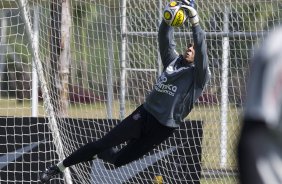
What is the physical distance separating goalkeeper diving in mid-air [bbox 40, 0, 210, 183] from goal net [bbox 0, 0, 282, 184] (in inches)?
51.4

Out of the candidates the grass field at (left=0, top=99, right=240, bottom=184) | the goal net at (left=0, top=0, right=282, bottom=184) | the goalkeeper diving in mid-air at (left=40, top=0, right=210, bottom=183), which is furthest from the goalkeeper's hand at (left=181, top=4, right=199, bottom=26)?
the grass field at (left=0, top=99, right=240, bottom=184)

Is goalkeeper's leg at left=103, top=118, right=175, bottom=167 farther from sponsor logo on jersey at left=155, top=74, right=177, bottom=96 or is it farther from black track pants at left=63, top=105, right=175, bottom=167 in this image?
sponsor logo on jersey at left=155, top=74, right=177, bottom=96

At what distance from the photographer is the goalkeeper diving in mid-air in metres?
6.23

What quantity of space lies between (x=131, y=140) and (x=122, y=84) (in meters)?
2.05

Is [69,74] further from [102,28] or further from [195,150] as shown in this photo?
[195,150]

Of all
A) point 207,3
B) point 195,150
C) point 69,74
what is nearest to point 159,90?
point 195,150

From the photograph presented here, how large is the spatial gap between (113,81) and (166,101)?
8.32ft

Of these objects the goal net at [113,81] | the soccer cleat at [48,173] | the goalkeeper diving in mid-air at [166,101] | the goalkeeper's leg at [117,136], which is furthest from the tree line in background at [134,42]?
the goalkeeper diving in mid-air at [166,101]

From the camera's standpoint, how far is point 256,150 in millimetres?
1314

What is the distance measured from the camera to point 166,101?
6.25 meters

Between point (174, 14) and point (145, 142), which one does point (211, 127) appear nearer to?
point (145, 142)

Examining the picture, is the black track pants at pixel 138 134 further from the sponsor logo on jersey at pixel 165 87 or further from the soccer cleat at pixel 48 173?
the soccer cleat at pixel 48 173

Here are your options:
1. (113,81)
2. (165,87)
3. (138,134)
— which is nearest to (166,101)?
(165,87)

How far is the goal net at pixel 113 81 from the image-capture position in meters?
7.75
